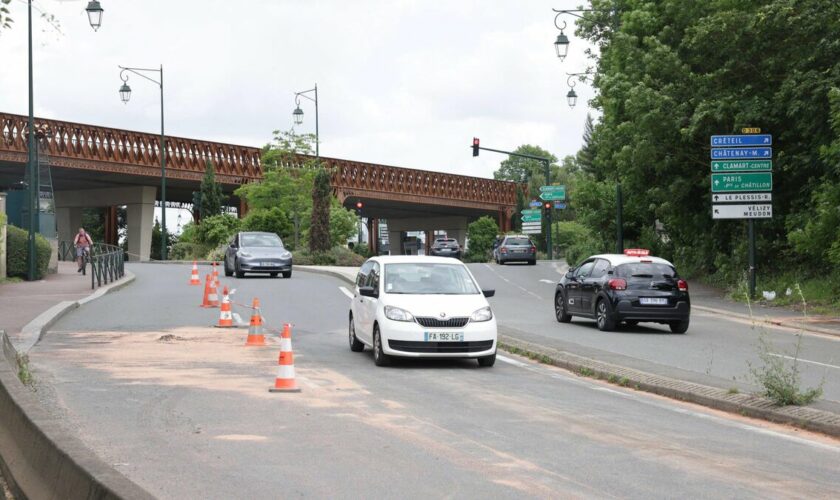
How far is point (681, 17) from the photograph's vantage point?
33.7m

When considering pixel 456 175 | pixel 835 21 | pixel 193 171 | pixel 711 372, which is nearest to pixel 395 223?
pixel 456 175

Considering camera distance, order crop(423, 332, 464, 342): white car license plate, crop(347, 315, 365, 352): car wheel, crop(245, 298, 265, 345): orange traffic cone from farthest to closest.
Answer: crop(245, 298, 265, 345): orange traffic cone → crop(347, 315, 365, 352): car wheel → crop(423, 332, 464, 342): white car license plate

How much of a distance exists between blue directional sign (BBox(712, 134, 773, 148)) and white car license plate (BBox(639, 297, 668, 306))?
9.07 m

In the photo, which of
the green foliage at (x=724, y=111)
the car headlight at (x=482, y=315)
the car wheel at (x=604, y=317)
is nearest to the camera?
the car headlight at (x=482, y=315)

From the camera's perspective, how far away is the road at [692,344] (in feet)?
47.9

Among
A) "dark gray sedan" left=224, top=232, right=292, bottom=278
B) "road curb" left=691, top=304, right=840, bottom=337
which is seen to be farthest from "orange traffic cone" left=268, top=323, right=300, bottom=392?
"dark gray sedan" left=224, top=232, right=292, bottom=278

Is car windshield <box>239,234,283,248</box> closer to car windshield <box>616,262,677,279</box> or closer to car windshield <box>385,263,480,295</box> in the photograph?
car windshield <box>616,262,677,279</box>

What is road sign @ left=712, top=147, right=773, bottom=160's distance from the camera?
1152 inches

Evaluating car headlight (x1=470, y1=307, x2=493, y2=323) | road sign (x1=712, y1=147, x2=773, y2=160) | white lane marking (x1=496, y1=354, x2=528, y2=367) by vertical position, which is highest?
road sign (x1=712, y1=147, x2=773, y2=160)

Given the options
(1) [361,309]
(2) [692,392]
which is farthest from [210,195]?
(2) [692,392]

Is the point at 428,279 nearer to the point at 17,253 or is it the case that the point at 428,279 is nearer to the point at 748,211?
the point at 748,211

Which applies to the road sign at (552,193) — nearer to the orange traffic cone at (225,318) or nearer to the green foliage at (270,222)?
the green foliage at (270,222)

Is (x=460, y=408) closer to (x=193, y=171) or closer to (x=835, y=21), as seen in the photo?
(x=835, y=21)

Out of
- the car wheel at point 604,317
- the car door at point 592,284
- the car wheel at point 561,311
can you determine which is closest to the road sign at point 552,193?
the car wheel at point 561,311
